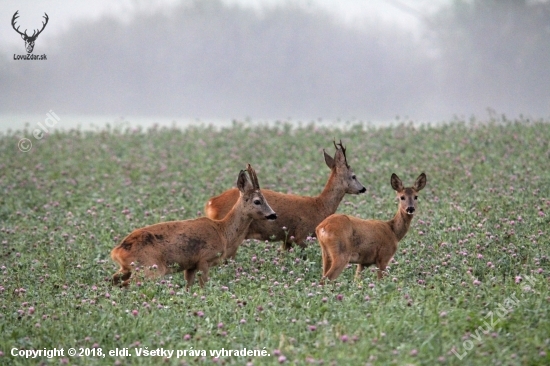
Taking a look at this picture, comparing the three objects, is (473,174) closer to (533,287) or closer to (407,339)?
(533,287)

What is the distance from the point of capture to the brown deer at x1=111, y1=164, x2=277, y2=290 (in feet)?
31.3

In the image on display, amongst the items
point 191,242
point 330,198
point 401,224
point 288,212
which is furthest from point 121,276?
point 330,198

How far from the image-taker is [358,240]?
32.7 ft

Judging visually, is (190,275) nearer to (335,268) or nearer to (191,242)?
(191,242)

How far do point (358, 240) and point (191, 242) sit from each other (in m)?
1.66

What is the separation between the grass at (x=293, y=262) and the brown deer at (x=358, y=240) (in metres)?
0.19

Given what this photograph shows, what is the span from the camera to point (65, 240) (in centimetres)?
1175

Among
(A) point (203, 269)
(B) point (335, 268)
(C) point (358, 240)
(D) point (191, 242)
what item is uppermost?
(C) point (358, 240)

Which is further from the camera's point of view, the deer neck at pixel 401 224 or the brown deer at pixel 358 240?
the deer neck at pixel 401 224

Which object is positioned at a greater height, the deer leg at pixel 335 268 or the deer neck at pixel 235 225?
the deer neck at pixel 235 225

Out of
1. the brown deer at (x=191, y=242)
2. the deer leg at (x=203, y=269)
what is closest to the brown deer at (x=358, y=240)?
the brown deer at (x=191, y=242)

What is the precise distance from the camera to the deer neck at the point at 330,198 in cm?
1185

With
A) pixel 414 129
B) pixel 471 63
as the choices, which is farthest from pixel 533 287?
pixel 471 63

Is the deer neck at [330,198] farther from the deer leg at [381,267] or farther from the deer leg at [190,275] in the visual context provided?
the deer leg at [190,275]
